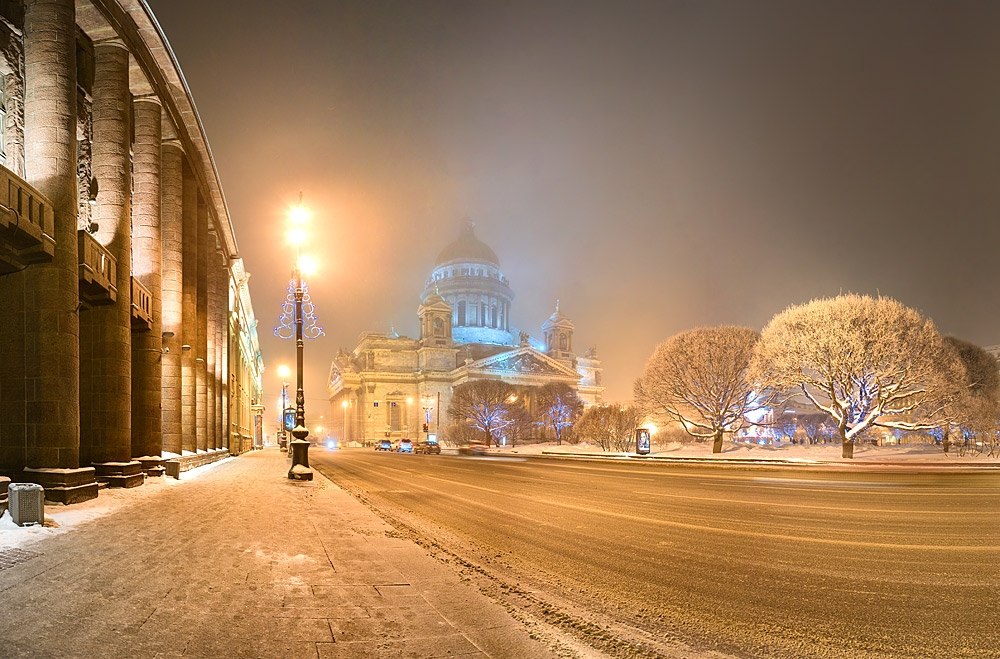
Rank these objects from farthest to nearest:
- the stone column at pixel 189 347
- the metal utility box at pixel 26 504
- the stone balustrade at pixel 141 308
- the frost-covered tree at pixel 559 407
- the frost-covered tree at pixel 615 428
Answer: the frost-covered tree at pixel 559 407, the frost-covered tree at pixel 615 428, the stone column at pixel 189 347, the stone balustrade at pixel 141 308, the metal utility box at pixel 26 504

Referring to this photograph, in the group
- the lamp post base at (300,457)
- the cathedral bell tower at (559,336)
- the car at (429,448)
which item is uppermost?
the cathedral bell tower at (559,336)

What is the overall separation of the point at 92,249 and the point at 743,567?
14977mm

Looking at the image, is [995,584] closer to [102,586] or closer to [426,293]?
[102,586]

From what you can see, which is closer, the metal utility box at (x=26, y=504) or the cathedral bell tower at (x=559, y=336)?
the metal utility box at (x=26, y=504)

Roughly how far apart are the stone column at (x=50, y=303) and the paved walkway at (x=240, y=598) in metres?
3.60

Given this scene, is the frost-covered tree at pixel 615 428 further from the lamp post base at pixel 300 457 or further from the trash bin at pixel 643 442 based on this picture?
the lamp post base at pixel 300 457

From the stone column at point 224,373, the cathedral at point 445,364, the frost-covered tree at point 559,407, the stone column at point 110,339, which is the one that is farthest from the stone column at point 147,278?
the cathedral at point 445,364

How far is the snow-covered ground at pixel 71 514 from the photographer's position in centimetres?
852

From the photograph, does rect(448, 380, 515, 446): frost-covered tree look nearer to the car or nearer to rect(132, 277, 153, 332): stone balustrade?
the car

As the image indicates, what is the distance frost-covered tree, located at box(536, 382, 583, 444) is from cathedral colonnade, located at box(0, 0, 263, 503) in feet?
212

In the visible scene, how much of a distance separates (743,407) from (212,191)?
133ft

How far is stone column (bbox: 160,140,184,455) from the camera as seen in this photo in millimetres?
23781

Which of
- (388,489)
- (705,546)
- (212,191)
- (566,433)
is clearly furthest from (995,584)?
(566,433)

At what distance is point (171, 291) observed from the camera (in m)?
24.4
